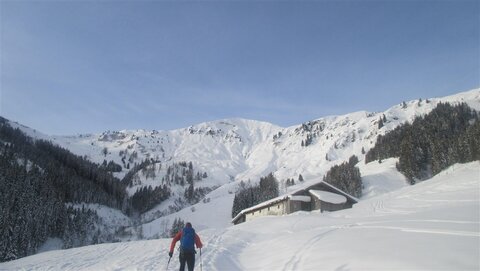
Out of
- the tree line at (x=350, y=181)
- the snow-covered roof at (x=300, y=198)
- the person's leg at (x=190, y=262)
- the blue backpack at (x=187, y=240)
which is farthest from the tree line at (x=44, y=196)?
the tree line at (x=350, y=181)

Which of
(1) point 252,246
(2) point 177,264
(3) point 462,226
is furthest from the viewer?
(1) point 252,246

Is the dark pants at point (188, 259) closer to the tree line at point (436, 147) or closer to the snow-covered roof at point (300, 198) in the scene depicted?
the snow-covered roof at point (300, 198)

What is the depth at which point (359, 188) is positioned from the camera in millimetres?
94188

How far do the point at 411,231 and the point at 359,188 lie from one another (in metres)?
82.7

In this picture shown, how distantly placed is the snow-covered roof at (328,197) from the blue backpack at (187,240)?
142 ft

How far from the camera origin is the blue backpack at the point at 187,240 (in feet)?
44.3

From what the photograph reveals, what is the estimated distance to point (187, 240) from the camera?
1368 cm

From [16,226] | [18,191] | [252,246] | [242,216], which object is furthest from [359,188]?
[18,191]

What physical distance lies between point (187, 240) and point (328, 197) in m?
45.2

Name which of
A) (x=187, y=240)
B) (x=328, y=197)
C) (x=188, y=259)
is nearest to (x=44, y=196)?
(x=328, y=197)

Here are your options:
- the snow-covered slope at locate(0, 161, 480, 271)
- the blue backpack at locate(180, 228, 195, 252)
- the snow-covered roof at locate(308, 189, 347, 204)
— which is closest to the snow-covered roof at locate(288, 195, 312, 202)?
the snow-covered roof at locate(308, 189, 347, 204)

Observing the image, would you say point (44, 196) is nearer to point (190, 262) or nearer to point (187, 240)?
point (187, 240)

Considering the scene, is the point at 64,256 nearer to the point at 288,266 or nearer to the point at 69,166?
the point at 288,266

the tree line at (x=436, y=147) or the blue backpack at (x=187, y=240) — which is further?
the tree line at (x=436, y=147)
